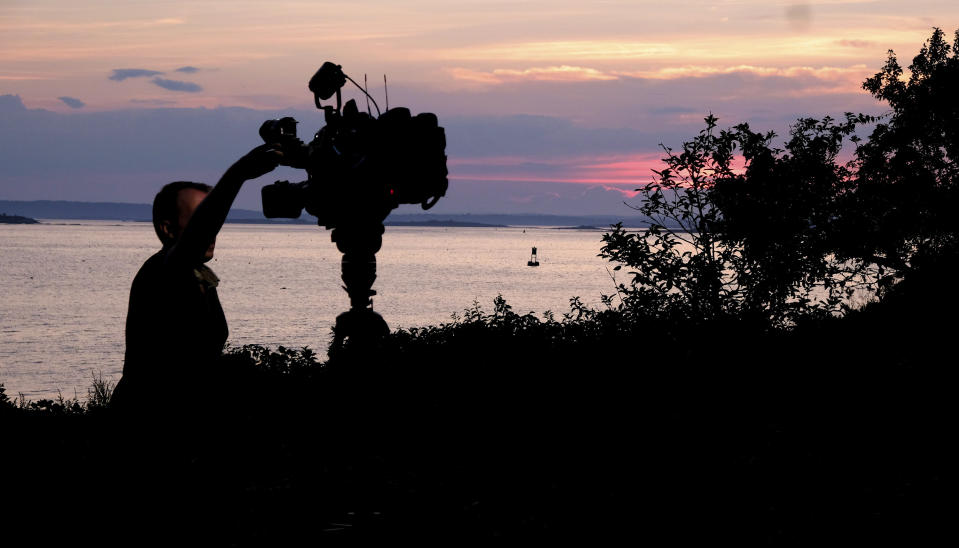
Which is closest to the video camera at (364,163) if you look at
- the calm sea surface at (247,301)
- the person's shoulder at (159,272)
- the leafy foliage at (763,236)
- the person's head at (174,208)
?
the person's head at (174,208)

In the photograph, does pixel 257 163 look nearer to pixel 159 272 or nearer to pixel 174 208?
pixel 174 208

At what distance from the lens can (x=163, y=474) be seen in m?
5.29

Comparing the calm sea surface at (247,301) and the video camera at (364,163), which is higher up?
the video camera at (364,163)

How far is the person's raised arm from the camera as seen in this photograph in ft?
15.6

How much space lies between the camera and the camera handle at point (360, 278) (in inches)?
197

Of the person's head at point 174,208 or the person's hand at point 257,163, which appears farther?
the person's head at point 174,208

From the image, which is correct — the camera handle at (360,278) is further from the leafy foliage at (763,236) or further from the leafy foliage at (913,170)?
the leafy foliage at (913,170)

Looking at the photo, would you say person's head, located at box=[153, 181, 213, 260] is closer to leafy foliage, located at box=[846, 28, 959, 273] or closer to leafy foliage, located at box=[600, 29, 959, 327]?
leafy foliage, located at box=[600, 29, 959, 327]

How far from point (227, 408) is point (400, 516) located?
5.35 meters

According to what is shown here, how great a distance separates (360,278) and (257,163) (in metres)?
0.83

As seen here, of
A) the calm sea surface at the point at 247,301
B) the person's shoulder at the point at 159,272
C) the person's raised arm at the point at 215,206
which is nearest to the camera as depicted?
the person's raised arm at the point at 215,206

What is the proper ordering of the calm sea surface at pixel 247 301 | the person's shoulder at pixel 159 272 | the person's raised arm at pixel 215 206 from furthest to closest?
the calm sea surface at pixel 247 301 → the person's shoulder at pixel 159 272 → the person's raised arm at pixel 215 206

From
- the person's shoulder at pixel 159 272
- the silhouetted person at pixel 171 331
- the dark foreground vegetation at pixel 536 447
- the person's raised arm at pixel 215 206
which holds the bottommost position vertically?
the dark foreground vegetation at pixel 536 447

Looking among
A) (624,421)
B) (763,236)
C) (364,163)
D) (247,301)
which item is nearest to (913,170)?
(763,236)
